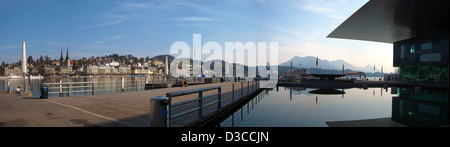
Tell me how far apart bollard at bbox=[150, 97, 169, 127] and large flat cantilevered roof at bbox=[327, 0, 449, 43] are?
18.5 m

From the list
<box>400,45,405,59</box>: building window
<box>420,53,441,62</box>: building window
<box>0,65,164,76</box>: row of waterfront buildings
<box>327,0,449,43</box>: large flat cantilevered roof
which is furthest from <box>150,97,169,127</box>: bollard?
<box>0,65,164,76</box>: row of waterfront buildings

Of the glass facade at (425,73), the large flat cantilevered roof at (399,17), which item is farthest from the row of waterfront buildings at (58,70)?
the glass facade at (425,73)

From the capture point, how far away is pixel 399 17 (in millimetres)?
20188

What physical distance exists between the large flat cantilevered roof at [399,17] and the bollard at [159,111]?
18549 mm

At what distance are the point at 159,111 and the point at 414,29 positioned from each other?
31.2m

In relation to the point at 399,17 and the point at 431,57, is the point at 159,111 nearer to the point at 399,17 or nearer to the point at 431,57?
the point at 399,17

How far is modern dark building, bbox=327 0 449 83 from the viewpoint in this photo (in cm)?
1692

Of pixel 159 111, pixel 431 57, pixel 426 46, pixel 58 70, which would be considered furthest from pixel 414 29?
pixel 58 70

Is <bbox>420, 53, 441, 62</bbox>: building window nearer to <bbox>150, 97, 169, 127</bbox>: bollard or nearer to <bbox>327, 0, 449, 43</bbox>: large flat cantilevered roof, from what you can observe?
<bbox>327, 0, 449, 43</bbox>: large flat cantilevered roof
